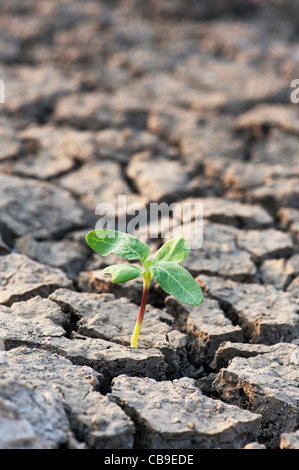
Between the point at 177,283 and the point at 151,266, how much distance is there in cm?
11

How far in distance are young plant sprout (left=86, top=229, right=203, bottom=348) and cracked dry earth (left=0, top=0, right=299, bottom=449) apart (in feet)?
0.86

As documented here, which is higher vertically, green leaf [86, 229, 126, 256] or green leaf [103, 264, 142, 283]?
green leaf [86, 229, 126, 256]

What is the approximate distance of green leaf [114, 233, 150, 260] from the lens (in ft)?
5.34

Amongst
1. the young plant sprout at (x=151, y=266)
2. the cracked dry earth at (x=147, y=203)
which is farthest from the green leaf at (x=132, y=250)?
the cracked dry earth at (x=147, y=203)

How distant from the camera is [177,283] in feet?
5.16

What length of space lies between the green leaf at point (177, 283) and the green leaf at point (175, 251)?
5cm

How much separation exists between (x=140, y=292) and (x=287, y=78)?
254 centimetres

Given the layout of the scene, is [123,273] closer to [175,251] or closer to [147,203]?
[175,251]

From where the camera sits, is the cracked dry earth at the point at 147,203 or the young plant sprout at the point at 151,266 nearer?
the cracked dry earth at the point at 147,203

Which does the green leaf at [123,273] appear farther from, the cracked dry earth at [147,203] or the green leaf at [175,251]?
the cracked dry earth at [147,203]

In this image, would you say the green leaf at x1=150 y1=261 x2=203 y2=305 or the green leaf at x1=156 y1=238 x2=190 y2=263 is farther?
the green leaf at x1=156 y1=238 x2=190 y2=263

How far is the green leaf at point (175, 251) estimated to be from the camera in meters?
1.65

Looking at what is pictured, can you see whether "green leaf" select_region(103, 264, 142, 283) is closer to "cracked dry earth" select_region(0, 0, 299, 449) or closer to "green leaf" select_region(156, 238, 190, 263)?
"green leaf" select_region(156, 238, 190, 263)

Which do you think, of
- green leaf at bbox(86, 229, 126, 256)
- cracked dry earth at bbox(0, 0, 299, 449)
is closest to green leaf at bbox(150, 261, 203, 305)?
green leaf at bbox(86, 229, 126, 256)
